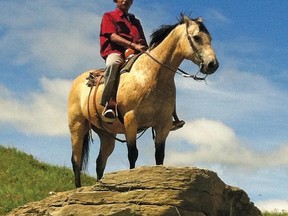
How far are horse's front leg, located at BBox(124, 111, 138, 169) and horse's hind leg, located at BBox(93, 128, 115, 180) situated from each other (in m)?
2.76

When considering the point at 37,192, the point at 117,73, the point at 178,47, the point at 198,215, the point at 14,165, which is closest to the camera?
the point at 198,215

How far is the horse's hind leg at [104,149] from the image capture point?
45.2 feet

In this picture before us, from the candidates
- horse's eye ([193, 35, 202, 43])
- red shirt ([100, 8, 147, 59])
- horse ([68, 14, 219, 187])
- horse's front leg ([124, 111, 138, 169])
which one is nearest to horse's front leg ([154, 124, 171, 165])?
horse ([68, 14, 219, 187])

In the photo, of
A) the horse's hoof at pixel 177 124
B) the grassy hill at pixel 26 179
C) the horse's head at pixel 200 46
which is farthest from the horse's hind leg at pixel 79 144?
the horse's head at pixel 200 46

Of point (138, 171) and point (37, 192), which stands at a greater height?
point (37, 192)

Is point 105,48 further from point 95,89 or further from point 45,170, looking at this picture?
point 45,170

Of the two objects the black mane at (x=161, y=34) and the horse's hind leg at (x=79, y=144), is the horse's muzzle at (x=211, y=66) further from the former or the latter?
the horse's hind leg at (x=79, y=144)

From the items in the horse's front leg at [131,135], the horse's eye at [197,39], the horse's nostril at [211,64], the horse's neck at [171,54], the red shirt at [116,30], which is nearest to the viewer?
the horse's nostril at [211,64]

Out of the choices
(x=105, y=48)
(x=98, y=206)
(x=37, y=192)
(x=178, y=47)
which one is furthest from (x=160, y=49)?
(x=37, y=192)

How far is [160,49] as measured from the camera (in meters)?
11.3

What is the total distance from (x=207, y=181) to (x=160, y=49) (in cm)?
295

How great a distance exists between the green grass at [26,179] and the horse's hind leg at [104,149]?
11.9 feet

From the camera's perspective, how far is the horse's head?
1041 centimetres

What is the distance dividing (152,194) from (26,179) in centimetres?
1111
